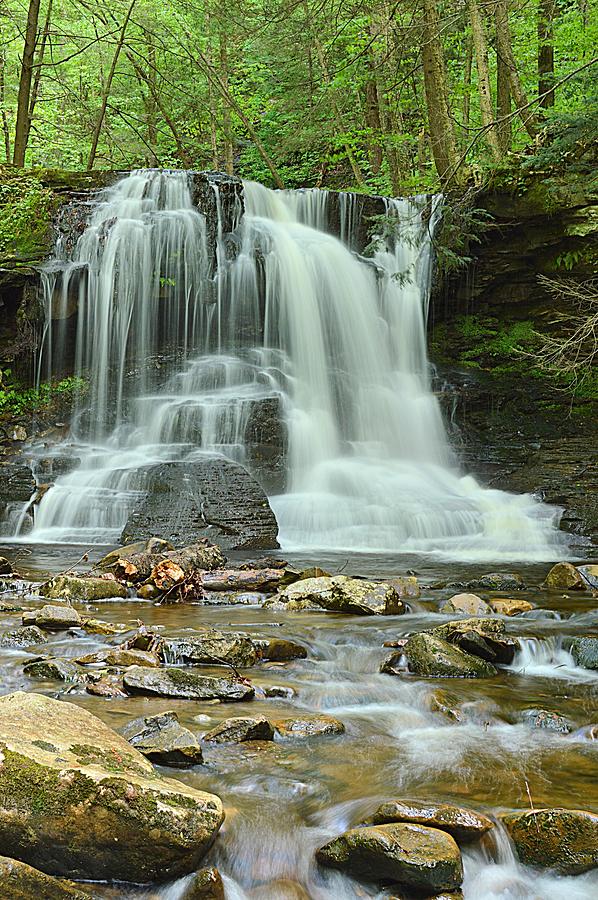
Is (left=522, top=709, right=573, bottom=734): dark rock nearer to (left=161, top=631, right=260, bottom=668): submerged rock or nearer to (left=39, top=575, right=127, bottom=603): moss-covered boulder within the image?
(left=161, top=631, right=260, bottom=668): submerged rock

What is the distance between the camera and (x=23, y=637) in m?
4.75

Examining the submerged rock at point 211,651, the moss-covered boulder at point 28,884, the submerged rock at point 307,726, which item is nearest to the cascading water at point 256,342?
the submerged rock at point 211,651

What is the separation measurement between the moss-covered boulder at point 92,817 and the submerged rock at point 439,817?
603 mm

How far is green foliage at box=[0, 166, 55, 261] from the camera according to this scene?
45.5ft

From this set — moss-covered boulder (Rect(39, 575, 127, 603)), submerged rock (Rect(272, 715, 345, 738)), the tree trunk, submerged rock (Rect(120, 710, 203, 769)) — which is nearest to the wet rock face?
moss-covered boulder (Rect(39, 575, 127, 603))

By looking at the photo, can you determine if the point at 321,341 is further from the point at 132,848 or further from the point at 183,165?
the point at 132,848

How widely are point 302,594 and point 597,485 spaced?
6879 mm

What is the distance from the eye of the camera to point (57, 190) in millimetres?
14812

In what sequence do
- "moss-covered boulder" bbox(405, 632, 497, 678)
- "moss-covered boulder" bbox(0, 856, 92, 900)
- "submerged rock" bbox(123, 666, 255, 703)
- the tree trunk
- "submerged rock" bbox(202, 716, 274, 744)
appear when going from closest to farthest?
1. "moss-covered boulder" bbox(0, 856, 92, 900)
2. "submerged rock" bbox(202, 716, 274, 744)
3. "submerged rock" bbox(123, 666, 255, 703)
4. "moss-covered boulder" bbox(405, 632, 497, 678)
5. the tree trunk

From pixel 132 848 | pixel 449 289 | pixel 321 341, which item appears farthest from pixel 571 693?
pixel 449 289

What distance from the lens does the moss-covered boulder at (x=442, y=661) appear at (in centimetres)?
441

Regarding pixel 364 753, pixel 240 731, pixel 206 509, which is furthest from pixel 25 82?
pixel 364 753

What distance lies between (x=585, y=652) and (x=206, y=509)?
225 inches

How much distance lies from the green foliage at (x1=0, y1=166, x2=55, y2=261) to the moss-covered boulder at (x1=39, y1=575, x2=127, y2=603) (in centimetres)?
913
